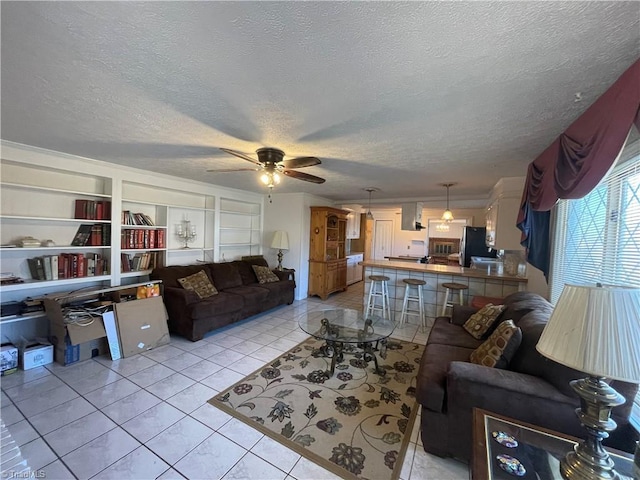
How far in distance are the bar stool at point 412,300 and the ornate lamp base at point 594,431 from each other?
3.11 meters

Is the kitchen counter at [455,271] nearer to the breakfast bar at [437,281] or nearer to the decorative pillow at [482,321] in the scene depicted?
the breakfast bar at [437,281]

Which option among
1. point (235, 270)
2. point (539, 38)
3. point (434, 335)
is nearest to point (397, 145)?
point (539, 38)

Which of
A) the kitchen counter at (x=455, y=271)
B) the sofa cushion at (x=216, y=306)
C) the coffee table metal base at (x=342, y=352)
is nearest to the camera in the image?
the coffee table metal base at (x=342, y=352)

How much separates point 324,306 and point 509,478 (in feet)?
13.8

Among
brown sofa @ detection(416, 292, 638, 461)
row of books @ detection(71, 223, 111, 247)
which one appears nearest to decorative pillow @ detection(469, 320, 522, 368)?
brown sofa @ detection(416, 292, 638, 461)

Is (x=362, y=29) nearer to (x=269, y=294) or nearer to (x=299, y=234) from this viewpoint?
(x=269, y=294)

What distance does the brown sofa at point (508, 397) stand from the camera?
138cm

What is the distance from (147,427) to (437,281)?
4051mm

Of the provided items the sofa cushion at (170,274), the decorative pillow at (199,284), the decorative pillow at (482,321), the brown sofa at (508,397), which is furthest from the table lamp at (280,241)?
the brown sofa at (508,397)

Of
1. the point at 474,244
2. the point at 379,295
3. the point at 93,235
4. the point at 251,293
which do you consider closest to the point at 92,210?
the point at 93,235

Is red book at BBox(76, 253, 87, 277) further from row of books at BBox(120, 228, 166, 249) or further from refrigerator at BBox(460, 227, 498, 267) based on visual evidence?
refrigerator at BBox(460, 227, 498, 267)

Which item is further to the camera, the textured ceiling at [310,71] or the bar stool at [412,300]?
the bar stool at [412,300]

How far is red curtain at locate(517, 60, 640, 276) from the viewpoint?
111 cm

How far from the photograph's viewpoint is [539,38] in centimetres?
106
